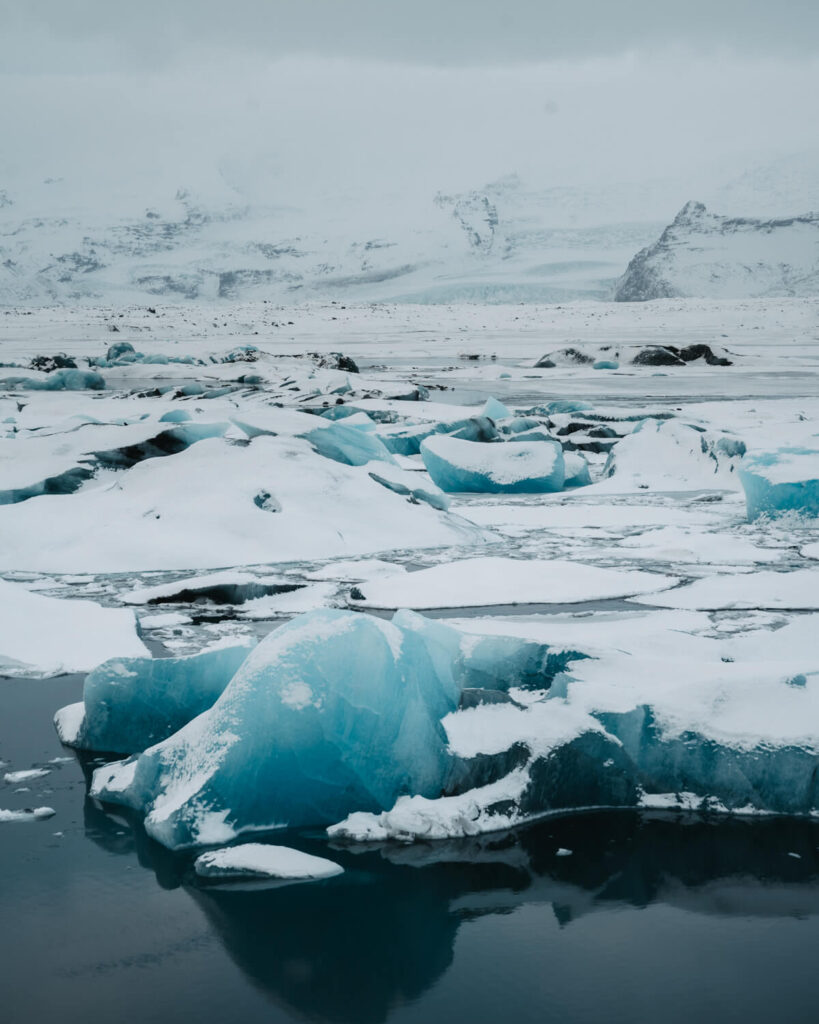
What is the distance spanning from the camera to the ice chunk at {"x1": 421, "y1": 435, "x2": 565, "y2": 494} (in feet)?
22.6

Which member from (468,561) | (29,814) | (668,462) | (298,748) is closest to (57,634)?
(29,814)

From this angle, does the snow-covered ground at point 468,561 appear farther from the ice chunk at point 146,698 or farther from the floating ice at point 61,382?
the floating ice at point 61,382

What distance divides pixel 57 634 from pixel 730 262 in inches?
2212

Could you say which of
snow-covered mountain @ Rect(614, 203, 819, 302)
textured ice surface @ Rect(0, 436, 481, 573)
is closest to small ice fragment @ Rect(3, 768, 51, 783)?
textured ice surface @ Rect(0, 436, 481, 573)

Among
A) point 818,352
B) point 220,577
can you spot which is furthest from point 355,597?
point 818,352

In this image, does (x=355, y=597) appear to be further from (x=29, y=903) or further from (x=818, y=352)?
(x=818, y=352)

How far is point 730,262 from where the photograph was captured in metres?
55.2

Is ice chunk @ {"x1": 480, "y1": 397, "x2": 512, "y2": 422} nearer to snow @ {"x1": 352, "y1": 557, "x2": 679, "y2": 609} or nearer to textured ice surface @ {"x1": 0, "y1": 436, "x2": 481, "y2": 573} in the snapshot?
textured ice surface @ {"x1": 0, "y1": 436, "x2": 481, "y2": 573}

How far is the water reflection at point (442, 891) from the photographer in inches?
67.1

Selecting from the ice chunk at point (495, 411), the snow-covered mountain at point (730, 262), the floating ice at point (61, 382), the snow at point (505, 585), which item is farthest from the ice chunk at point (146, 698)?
the snow-covered mountain at point (730, 262)

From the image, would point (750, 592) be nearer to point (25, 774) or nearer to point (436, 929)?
point (436, 929)

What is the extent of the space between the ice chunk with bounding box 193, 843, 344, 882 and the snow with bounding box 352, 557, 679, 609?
1.80 metres

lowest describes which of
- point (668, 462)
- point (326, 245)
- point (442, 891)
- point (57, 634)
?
point (326, 245)

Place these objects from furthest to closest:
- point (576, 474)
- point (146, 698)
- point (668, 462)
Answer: point (668, 462)
point (576, 474)
point (146, 698)
